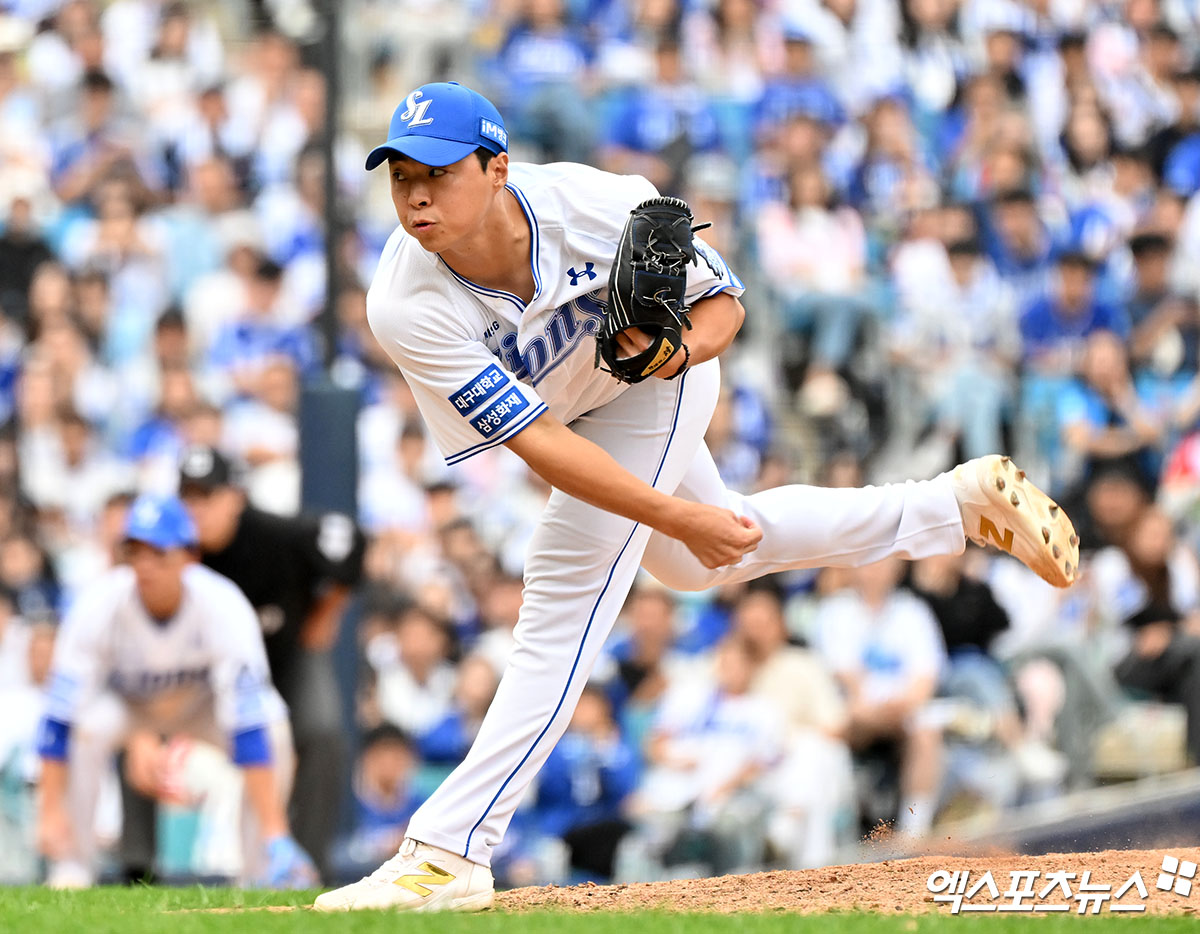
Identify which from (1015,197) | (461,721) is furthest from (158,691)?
(1015,197)

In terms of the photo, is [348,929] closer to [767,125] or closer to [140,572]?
[140,572]

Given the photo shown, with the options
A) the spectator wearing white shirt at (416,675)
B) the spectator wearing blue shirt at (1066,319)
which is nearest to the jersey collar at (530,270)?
the spectator wearing white shirt at (416,675)

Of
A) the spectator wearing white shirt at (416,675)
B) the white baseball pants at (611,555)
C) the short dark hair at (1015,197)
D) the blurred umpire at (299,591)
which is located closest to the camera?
the white baseball pants at (611,555)

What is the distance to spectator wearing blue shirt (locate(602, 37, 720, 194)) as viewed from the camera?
12.2 metres

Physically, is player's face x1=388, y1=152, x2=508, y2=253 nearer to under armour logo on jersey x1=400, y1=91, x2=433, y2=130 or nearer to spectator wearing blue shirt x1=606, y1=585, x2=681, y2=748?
under armour logo on jersey x1=400, y1=91, x2=433, y2=130

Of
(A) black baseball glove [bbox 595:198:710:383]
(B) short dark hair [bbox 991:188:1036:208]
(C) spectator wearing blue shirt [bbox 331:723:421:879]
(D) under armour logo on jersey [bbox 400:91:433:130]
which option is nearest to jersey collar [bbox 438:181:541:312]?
(A) black baseball glove [bbox 595:198:710:383]

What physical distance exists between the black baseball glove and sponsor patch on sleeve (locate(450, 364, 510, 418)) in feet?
0.89

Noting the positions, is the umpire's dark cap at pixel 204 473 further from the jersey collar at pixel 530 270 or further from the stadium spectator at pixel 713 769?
the jersey collar at pixel 530 270

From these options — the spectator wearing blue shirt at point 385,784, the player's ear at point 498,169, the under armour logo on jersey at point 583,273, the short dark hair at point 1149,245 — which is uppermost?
the short dark hair at point 1149,245

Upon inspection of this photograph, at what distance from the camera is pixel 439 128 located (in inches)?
168

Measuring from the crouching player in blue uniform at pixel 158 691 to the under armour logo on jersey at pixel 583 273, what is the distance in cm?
322

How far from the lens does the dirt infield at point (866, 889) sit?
4582 mm

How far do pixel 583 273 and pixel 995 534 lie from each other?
161 cm

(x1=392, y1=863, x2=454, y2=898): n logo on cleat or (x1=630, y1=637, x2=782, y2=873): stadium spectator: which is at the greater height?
(x1=392, y1=863, x2=454, y2=898): n logo on cleat
